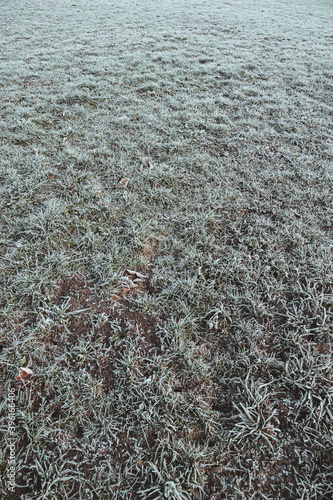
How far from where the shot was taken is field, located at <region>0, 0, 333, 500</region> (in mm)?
1635

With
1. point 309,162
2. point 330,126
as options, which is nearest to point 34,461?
point 309,162

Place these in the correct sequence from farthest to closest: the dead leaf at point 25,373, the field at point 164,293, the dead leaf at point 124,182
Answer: the dead leaf at point 124,182, the dead leaf at point 25,373, the field at point 164,293

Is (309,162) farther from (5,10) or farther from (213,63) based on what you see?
(5,10)

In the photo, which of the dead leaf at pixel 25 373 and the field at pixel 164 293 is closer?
the field at pixel 164 293

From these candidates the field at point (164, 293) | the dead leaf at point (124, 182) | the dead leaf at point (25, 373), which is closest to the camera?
the field at point (164, 293)

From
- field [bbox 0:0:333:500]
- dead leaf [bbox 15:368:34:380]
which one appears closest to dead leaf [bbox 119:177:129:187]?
field [bbox 0:0:333:500]

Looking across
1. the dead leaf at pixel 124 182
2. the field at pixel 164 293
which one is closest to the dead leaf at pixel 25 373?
the field at pixel 164 293

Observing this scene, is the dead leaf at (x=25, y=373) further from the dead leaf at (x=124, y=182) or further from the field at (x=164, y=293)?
the dead leaf at (x=124, y=182)

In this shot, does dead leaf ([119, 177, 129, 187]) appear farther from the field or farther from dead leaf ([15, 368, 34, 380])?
dead leaf ([15, 368, 34, 380])

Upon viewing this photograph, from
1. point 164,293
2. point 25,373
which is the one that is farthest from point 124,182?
point 25,373

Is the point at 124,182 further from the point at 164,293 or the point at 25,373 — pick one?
the point at 25,373

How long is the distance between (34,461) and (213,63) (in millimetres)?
8668

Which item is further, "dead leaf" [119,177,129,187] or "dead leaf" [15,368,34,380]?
"dead leaf" [119,177,129,187]

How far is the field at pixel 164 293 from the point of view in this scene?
163 cm
